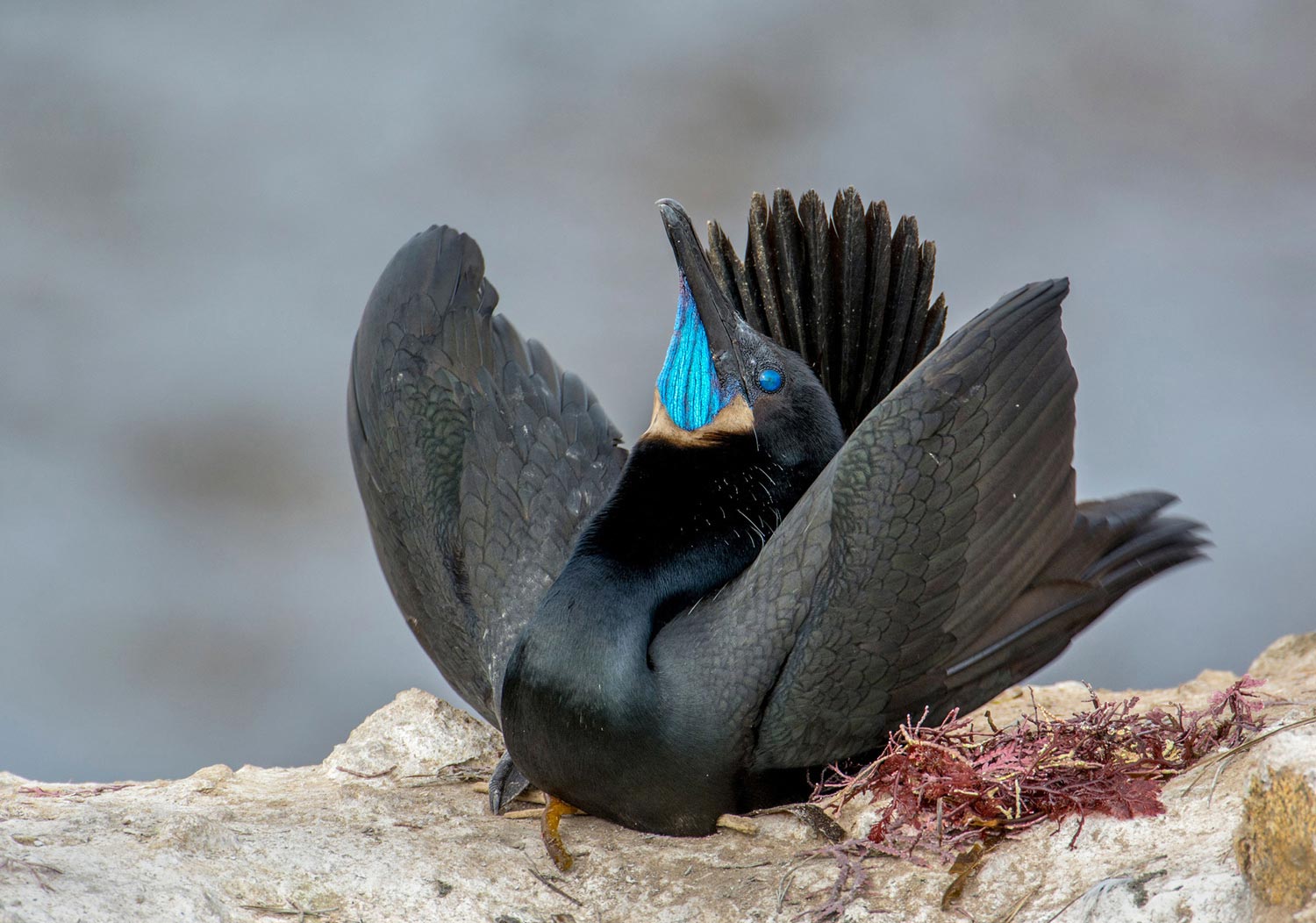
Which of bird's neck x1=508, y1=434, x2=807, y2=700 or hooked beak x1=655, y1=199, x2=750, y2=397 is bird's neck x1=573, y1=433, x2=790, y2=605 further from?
hooked beak x1=655, y1=199, x2=750, y2=397

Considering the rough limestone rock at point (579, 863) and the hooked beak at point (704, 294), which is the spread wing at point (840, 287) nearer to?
the hooked beak at point (704, 294)

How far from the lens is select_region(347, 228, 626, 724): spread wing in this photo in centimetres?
355

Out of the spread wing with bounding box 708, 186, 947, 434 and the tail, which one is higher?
the spread wing with bounding box 708, 186, 947, 434

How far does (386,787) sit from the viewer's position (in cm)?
346

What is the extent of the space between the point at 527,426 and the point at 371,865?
137 centimetres

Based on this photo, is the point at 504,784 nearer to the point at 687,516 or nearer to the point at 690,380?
the point at 687,516

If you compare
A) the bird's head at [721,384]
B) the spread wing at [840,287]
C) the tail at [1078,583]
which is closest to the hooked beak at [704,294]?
the bird's head at [721,384]

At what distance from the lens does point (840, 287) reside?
392 cm

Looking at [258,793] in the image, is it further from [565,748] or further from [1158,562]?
[1158,562]

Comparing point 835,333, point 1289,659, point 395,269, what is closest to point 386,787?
point 395,269

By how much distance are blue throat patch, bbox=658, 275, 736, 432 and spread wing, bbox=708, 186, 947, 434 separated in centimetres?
43

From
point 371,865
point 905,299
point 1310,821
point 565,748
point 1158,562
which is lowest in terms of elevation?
point 1310,821

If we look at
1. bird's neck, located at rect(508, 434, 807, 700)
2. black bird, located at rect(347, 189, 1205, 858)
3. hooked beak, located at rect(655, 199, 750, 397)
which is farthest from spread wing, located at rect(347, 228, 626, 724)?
hooked beak, located at rect(655, 199, 750, 397)

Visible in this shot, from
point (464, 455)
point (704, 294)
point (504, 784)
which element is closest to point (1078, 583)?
point (704, 294)
